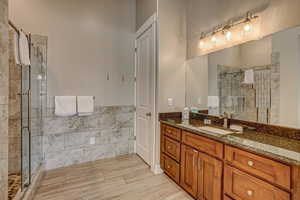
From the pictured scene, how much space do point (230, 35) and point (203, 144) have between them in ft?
4.85

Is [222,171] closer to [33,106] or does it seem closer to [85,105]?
[85,105]

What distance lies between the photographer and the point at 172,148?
2.19 metres

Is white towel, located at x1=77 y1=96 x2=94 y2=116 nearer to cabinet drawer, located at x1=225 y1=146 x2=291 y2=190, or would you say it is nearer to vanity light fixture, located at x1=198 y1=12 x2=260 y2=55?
vanity light fixture, located at x1=198 y1=12 x2=260 y2=55

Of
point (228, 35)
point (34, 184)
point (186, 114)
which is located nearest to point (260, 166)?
point (186, 114)

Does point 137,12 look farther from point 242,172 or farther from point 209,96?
point 242,172

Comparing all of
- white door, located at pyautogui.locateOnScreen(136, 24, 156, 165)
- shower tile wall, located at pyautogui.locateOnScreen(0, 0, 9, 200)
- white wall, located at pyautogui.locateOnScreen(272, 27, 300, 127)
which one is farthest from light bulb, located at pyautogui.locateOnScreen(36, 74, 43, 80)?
white wall, located at pyautogui.locateOnScreen(272, 27, 300, 127)

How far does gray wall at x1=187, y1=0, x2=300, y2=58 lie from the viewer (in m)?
1.51

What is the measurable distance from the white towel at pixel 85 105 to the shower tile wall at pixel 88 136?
0.14m

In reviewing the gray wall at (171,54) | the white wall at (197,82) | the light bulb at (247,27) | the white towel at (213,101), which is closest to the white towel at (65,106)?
the gray wall at (171,54)

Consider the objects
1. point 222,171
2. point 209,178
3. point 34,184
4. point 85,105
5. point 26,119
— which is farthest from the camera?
point 85,105

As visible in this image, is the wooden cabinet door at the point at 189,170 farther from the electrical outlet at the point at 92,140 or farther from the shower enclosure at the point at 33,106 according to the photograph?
the shower enclosure at the point at 33,106

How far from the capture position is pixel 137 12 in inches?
126

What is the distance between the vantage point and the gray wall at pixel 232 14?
4.95 feet

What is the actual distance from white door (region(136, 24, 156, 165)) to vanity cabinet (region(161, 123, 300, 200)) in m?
0.47
